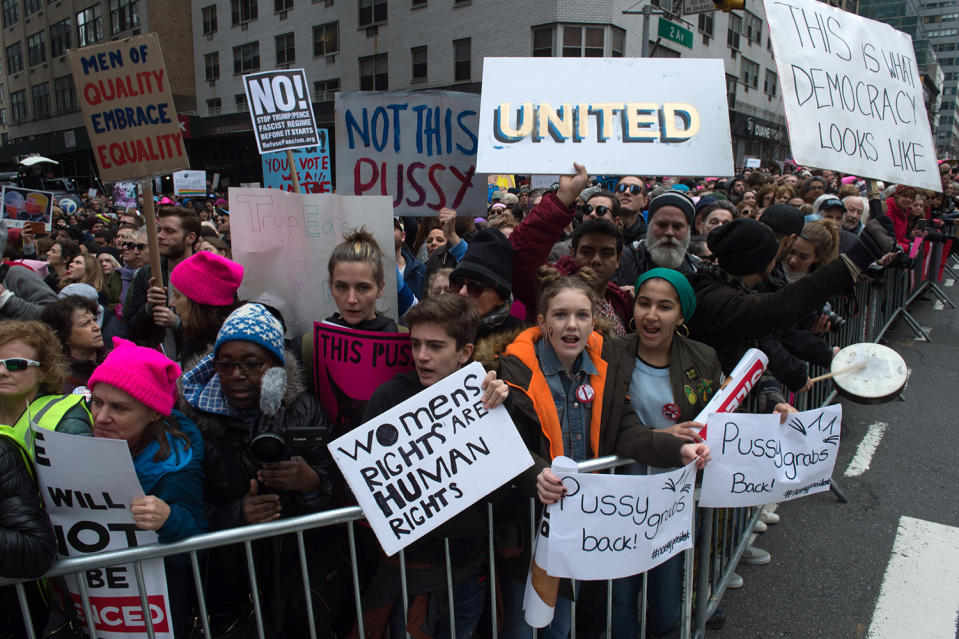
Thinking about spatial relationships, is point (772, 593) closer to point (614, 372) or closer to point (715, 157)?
point (614, 372)

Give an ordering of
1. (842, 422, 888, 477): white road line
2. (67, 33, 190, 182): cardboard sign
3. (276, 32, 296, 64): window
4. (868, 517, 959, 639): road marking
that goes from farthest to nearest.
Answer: (276, 32, 296, 64): window < (842, 422, 888, 477): white road line < (67, 33, 190, 182): cardboard sign < (868, 517, 959, 639): road marking

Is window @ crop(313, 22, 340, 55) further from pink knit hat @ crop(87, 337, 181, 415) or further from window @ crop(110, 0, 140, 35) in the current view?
pink knit hat @ crop(87, 337, 181, 415)

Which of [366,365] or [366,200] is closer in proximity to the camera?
[366,365]

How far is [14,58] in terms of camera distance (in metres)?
53.1

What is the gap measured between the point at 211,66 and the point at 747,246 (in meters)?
45.1

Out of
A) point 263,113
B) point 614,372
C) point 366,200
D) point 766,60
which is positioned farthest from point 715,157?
point 766,60

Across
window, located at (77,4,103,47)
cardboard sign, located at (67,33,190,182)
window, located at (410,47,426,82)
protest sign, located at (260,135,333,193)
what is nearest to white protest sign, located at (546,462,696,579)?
cardboard sign, located at (67,33,190,182)

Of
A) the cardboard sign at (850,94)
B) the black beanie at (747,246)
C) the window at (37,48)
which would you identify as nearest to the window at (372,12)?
the cardboard sign at (850,94)

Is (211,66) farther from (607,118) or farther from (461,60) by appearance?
(607,118)

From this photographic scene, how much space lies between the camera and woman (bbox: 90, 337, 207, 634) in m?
2.00

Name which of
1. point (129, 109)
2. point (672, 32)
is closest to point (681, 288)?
point (129, 109)

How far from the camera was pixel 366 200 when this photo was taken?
10.5 feet

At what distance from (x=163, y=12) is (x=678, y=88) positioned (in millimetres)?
47423

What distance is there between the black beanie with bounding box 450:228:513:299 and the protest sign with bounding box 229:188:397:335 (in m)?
0.59
